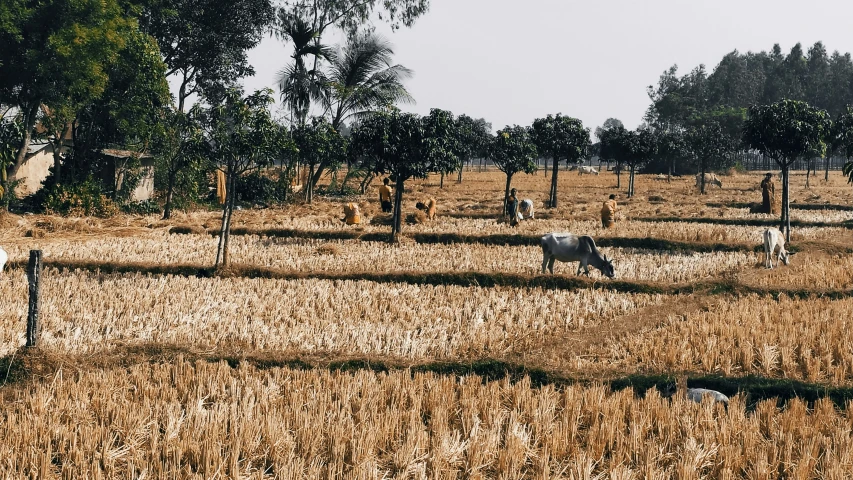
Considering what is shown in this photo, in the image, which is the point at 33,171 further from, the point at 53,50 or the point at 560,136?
the point at 560,136

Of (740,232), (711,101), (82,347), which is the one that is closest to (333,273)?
(82,347)

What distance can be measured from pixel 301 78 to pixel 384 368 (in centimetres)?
3112

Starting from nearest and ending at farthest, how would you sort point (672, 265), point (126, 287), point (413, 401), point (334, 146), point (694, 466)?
point (694, 466) < point (413, 401) < point (126, 287) < point (672, 265) < point (334, 146)

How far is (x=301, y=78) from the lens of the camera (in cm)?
3741

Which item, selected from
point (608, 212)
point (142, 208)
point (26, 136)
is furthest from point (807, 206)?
point (26, 136)

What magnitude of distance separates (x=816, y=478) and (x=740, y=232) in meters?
18.4

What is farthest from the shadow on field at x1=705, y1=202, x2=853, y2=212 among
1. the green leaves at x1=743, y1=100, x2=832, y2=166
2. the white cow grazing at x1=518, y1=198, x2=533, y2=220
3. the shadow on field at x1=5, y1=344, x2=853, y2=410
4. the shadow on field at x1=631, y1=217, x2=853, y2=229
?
the shadow on field at x1=5, y1=344, x2=853, y2=410

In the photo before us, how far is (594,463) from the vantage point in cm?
591

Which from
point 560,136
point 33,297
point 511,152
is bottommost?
point 33,297

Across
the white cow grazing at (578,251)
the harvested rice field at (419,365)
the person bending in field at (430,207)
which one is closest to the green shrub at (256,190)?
the person bending in field at (430,207)

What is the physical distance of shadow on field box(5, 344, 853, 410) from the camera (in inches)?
313

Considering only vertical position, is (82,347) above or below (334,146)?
below

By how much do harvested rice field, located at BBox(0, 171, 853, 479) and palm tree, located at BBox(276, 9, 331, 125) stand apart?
20.6 meters

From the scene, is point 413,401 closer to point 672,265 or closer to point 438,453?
point 438,453
